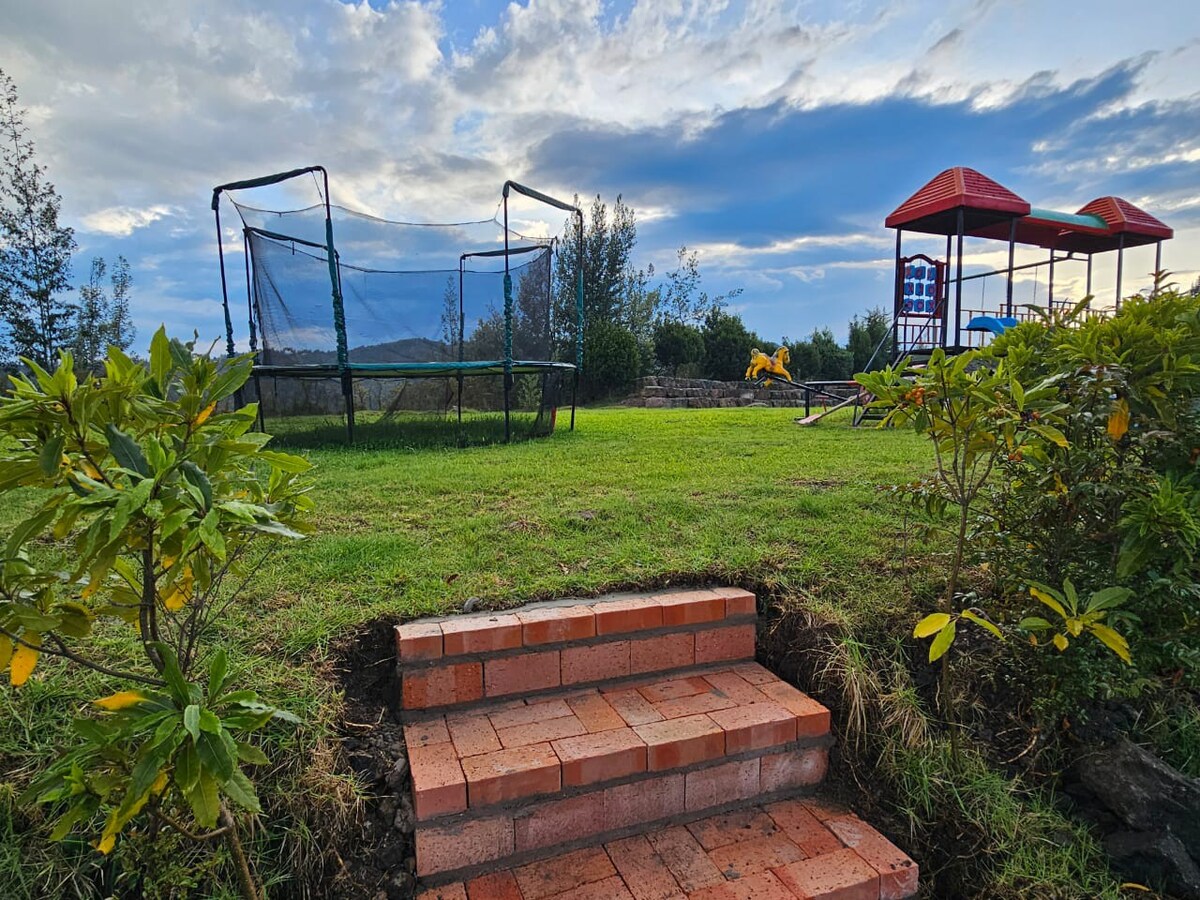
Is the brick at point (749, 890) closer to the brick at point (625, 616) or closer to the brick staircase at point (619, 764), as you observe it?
the brick staircase at point (619, 764)

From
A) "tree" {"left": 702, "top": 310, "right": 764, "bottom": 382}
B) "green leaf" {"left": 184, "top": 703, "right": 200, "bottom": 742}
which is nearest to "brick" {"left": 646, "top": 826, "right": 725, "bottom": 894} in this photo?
"green leaf" {"left": 184, "top": 703, "right": 200, "bottom": 742}

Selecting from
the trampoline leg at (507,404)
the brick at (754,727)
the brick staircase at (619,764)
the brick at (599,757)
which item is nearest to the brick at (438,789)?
the brick staircase at (619,764)

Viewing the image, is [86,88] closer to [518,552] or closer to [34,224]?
[34,224]

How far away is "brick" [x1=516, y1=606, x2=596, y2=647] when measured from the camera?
79.3 inches

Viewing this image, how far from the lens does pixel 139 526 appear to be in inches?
40.8

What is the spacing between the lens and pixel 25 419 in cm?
97

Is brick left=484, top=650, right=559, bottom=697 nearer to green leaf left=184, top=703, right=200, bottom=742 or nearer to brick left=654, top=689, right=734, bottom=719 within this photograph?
brick left=654, top=689, right=734, bottom=719

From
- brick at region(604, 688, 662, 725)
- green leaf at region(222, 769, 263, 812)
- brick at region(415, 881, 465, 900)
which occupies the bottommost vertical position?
brick at region(415, 881, 465, 900)

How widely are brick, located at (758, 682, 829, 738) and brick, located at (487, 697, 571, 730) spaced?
65cm

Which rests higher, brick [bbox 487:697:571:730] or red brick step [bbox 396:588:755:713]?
red brick step [bbox 396:588:755:713]

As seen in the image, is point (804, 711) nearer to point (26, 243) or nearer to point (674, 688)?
point (674, 688)

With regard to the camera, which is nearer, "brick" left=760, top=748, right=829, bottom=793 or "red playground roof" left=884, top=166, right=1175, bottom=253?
"brick" left=760, top=748, right=829, bottom=793

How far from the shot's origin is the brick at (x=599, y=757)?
1.68 metres

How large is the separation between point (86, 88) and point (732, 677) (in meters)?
6.78
